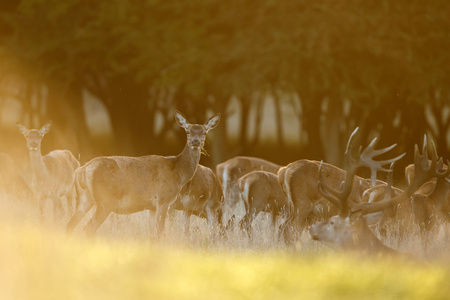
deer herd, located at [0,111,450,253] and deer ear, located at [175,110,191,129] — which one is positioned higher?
deer ear, located at [175,110,191,129]

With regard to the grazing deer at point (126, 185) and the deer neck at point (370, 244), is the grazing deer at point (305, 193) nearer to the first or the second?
the grazing deer at point (126, 185)

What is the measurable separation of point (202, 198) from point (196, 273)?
510 centimetres

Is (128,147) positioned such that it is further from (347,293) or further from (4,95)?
(347,293)

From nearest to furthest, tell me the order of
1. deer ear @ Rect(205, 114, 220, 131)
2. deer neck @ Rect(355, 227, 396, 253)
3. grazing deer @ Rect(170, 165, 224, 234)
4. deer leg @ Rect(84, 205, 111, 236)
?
deer neck @ Rect(355, 227, 396, 253) < deer leg @ Rect(84, 205, 111, 236) < deer ear @ Rect(205, 114, 220, 131) < grazing deer @ Rect(170, 165, 224, 234)

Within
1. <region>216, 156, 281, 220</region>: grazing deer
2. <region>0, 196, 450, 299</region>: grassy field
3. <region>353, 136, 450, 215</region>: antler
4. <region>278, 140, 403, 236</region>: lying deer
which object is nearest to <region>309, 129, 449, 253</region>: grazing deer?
<region>353, 136, 450, 215</region>: antler

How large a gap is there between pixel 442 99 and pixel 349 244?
21827mm

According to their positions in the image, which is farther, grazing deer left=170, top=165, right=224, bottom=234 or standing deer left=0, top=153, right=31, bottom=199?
standing deer left=0, top=153, right=31, bottom=199

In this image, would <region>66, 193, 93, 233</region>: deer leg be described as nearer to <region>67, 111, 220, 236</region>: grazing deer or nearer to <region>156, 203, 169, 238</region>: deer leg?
<region>67, 111, 220, 236</region>: grazing deer

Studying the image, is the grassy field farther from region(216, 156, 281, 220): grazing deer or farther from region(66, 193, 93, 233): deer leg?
region(216, 156, 281, 220): grazing deer

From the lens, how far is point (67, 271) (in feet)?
24.3

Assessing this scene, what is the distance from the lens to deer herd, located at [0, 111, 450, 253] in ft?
29.2

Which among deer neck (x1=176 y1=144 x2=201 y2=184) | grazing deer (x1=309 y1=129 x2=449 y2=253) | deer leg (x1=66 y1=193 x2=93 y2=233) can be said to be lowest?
grazing deer (x1=309 y1=129 x2=449 y2=253)

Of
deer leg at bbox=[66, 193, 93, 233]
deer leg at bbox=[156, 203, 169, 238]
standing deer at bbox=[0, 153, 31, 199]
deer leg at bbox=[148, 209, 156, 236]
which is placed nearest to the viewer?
deer leg at bbox=[66, 193, 93, 233]

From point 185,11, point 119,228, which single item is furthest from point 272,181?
point 185,11
